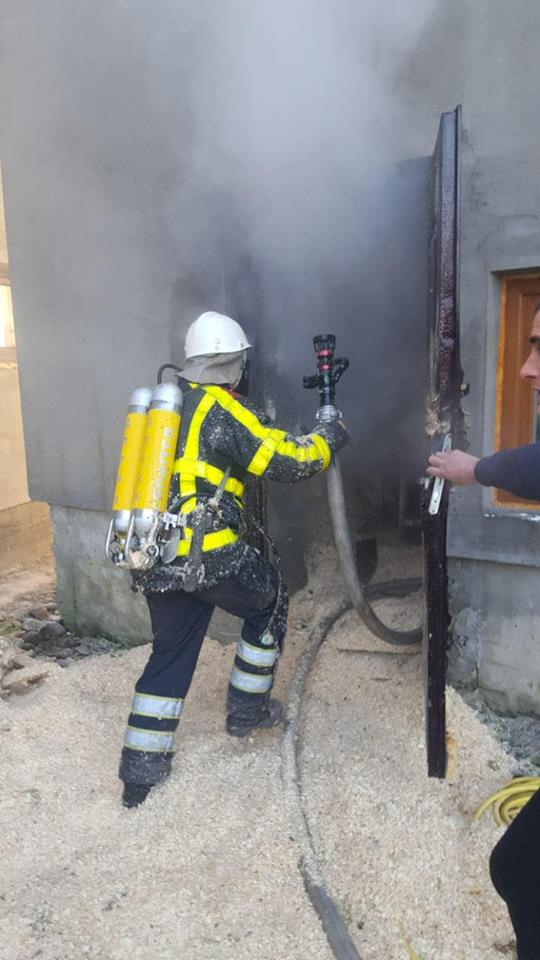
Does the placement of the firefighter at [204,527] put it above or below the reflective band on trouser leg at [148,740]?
above

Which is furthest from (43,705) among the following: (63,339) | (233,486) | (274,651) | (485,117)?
(485,117)

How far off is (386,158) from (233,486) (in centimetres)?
183

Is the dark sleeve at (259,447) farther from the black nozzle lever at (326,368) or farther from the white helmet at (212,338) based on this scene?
the black nozzle lever at (326,368)

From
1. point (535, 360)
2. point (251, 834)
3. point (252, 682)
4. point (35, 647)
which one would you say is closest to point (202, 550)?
point (252, 682)

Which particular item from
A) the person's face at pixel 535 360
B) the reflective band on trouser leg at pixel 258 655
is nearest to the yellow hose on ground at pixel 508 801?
the reflective band on trouser leg at pixel 258 655

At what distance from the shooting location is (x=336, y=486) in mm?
3369

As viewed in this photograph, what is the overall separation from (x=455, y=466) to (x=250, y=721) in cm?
188

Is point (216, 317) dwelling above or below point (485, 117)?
below

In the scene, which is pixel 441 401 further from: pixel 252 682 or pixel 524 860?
pixel 252 682

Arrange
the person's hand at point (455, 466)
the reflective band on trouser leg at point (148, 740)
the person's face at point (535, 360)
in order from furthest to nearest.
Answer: the reflective band on trouser leg at point (148, 740) → the person's hand at point (455, 466) → the person's face at point (535, 360)

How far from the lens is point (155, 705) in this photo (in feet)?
10.1

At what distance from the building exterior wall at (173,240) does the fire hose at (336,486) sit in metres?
0.47

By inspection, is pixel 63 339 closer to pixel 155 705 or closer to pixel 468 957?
pixel 155 705

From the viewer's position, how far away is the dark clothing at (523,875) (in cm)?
180
